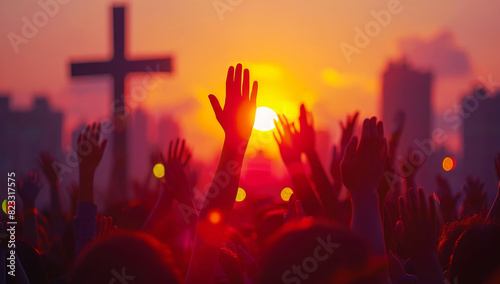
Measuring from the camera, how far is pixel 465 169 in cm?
14912

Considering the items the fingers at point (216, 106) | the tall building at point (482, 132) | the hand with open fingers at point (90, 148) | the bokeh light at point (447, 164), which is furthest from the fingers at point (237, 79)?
the tall building at point (482, 132)

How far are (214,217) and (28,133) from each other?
14698cm

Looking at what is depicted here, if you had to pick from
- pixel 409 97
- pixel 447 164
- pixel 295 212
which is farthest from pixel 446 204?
pixel 409 97

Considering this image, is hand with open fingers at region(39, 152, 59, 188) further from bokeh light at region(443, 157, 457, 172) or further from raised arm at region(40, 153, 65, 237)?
bokeh light at region(443, 157, 457, 172)

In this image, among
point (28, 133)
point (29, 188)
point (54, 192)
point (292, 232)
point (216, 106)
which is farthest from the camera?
point (28, 133)

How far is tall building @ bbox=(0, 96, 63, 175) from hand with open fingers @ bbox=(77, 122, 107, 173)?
407 ft

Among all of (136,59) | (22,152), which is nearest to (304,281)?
(136,59)

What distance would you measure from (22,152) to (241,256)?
144137mm

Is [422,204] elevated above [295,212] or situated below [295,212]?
above

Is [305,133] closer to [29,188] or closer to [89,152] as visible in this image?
[89,152]

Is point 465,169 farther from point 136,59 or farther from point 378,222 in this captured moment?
point 378,222

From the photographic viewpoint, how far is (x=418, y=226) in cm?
303

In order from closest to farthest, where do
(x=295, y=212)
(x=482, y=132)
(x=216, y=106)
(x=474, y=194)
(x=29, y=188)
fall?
(x=216, y=106) < (x=295, y=212) < (x=29, y=188) < (x=474, y=194) < (x=482, y=132)

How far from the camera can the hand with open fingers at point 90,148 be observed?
485 centimetres
